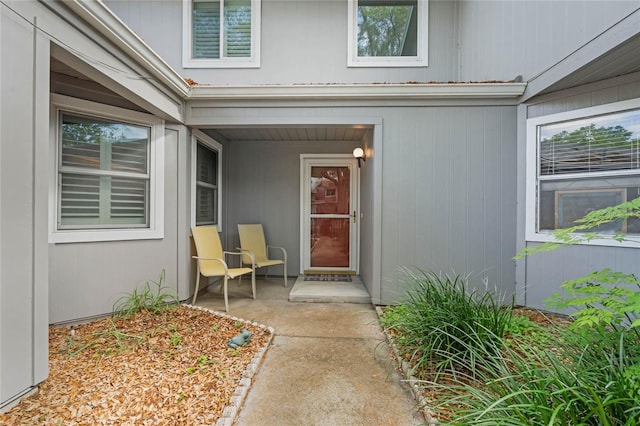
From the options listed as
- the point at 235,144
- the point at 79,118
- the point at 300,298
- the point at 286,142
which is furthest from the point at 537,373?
the point at 235,144

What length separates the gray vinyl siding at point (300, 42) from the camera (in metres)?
4.50

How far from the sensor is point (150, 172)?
3.35m

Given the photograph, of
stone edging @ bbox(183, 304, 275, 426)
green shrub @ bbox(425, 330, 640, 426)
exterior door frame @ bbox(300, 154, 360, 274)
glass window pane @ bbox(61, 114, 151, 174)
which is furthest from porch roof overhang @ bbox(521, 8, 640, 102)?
glass window pane @ bbox(61, 114, 151, 174)

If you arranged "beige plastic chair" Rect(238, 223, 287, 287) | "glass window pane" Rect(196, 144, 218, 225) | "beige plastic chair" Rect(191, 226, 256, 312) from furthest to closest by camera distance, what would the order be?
"beige plastic chair" Rect(238, 223, 287, 287) → "glass window pane" Rect(196, 144, 218, 225) → "beige plastic chair" Rect(191, 226, 256, 312)

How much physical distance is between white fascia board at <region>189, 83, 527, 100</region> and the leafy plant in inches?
89.6

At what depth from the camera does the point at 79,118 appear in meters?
2.91

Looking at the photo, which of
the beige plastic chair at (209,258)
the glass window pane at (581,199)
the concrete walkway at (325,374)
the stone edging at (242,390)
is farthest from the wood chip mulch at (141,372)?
the glass window pane at (581,199)

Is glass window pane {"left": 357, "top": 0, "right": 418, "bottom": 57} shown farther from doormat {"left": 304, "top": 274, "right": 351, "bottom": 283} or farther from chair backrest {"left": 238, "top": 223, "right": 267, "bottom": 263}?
doormat {"left": 304, "top": 274, "right": 351, "bottom": 283}

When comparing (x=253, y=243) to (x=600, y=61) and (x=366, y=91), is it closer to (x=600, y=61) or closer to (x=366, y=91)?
(x=366, y=91)

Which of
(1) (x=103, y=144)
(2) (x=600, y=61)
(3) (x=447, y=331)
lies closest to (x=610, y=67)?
(2) (x=600, y=61)

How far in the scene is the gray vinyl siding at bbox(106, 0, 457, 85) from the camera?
450 centimetres

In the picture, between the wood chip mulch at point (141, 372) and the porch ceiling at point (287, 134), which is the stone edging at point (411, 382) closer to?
the wood chip mulch at point (141, 372)

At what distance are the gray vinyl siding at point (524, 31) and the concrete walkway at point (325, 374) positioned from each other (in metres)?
3.21

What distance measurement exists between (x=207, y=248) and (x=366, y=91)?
283cm
